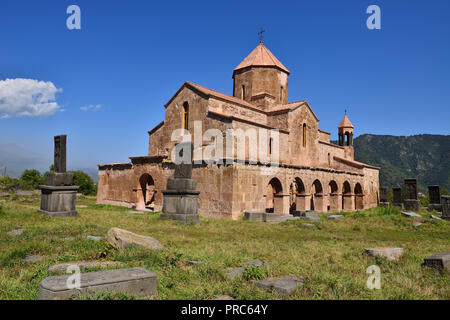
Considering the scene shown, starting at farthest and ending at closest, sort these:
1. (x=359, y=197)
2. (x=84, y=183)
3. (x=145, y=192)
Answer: (x=84, y=183) → (x=359, y=197) → (x=145, y=192)

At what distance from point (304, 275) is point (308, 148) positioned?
14921mm

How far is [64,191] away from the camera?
8.91 metres

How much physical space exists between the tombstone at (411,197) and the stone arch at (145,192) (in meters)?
15.2

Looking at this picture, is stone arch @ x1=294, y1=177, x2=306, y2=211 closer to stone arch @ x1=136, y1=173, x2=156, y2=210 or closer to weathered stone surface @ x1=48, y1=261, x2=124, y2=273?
stone arch @ x1=136, y1=173, x2=156, y2=210

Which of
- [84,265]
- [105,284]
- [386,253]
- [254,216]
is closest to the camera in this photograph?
[105,284]

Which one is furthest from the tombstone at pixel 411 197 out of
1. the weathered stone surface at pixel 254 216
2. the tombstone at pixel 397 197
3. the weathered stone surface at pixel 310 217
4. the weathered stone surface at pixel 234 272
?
the weathered stone surface at pixel 234 272

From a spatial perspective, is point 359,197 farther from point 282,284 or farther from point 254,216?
point 282,284

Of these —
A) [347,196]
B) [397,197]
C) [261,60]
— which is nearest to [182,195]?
[261,60]

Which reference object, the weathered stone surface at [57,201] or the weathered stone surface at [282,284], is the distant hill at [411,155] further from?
the weathered stone surface at [282,284]

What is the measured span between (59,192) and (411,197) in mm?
18874

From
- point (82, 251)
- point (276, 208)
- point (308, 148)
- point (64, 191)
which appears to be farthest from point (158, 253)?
point (308, 148)

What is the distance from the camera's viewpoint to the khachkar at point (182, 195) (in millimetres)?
9305

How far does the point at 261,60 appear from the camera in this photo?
1909cm

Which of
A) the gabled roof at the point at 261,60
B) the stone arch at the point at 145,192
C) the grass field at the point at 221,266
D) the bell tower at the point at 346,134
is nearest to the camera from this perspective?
the grass field at the point at 221,266
